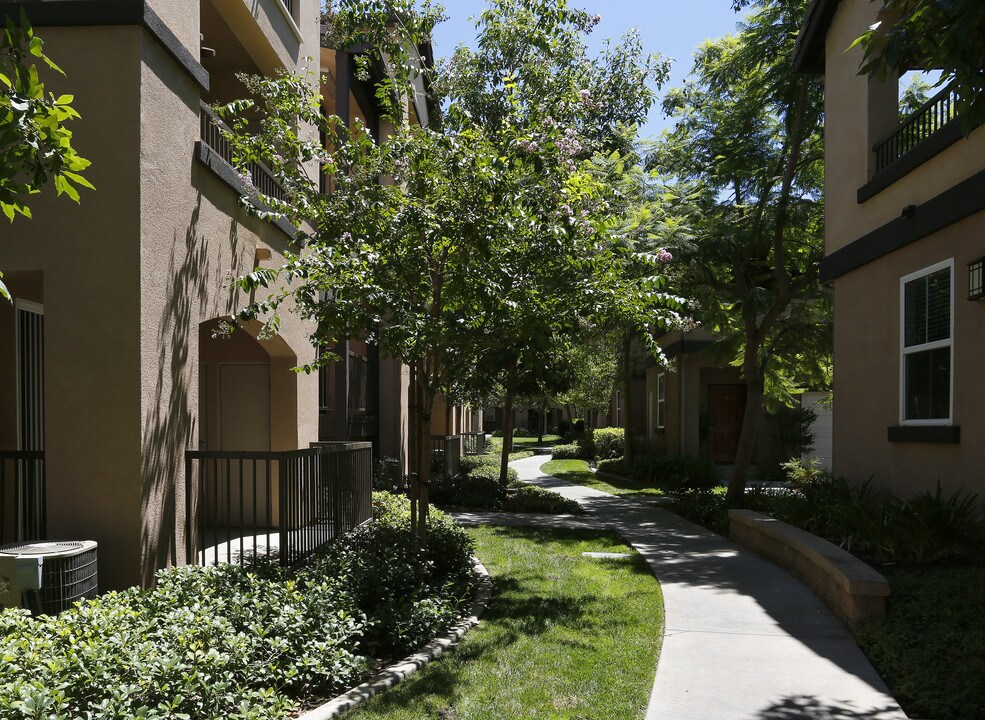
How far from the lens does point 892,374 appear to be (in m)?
10.0

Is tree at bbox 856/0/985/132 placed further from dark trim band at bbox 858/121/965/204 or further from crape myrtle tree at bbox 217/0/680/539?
crape myrtle tree at bbox 217/0/680/539

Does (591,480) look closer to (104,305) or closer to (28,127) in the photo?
(104,305)

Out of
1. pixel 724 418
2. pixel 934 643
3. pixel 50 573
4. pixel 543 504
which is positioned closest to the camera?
pixel 934 643

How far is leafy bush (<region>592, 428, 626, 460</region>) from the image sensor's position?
3120 centimetres

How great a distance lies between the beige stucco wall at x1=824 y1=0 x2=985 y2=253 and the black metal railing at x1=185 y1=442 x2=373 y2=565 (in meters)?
7.21

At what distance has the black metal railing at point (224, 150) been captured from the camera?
30.0ft

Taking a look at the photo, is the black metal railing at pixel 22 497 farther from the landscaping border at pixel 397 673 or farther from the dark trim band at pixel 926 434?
the dark trim band at pixel 926 434

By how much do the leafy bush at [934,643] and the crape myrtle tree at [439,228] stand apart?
3317 millimetres

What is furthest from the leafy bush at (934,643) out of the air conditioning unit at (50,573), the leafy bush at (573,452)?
the leafy bush at (573,452)

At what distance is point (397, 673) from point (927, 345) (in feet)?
21.5

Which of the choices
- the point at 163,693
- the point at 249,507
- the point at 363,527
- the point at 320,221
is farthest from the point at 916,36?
the point at 249,507

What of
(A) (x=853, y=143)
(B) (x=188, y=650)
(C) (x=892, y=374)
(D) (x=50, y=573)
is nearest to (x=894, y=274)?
(C) (x=892, y=374)

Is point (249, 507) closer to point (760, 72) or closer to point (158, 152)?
point (158, 152)

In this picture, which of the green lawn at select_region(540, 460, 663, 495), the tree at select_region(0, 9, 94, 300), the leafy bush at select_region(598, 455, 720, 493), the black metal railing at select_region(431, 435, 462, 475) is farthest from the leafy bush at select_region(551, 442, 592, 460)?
the tree at select_region(0, 9, 94, 300)
